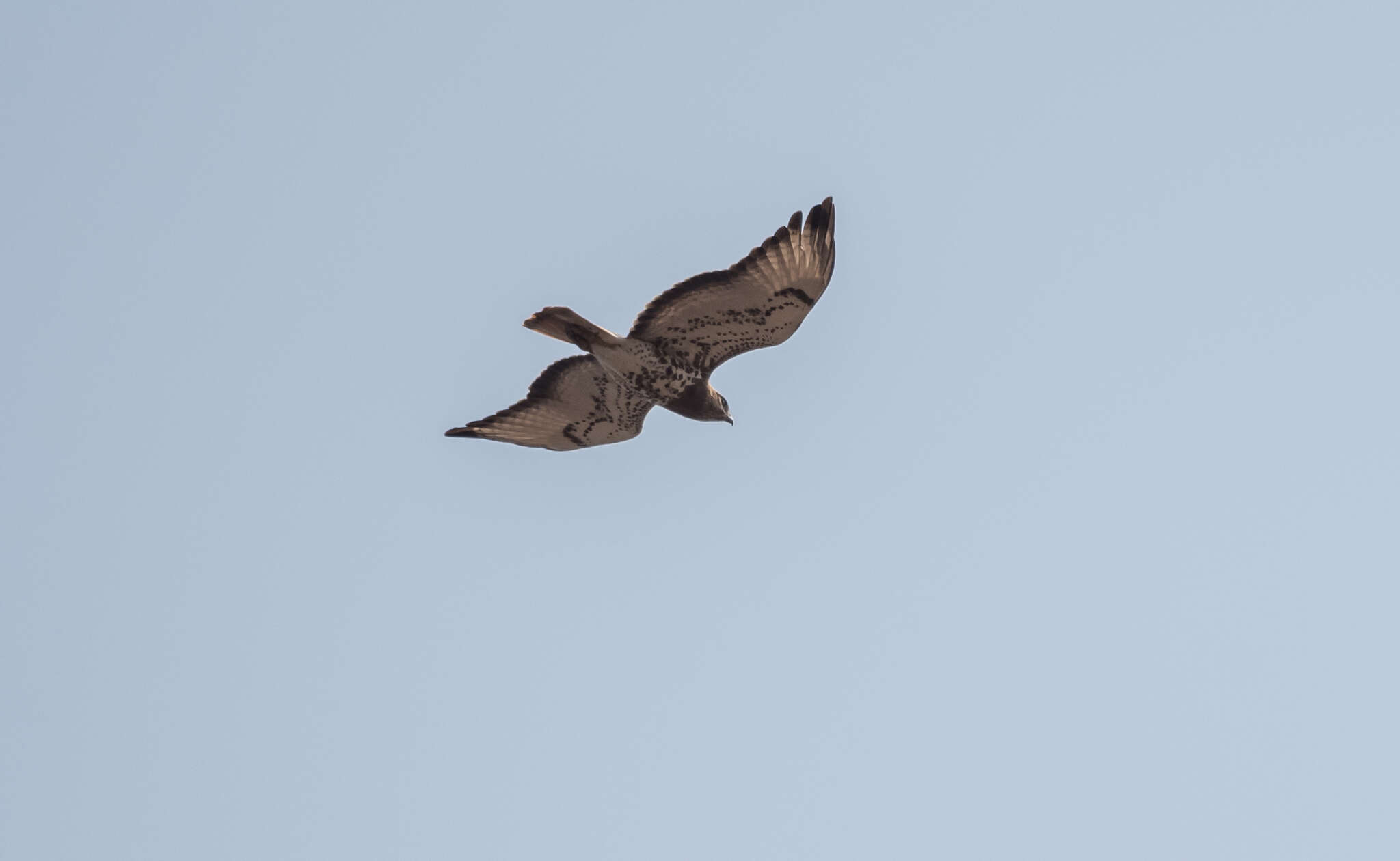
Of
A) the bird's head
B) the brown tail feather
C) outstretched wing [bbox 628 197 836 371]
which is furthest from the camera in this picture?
the bird's head

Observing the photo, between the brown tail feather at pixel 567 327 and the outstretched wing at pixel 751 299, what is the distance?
0.30 metres

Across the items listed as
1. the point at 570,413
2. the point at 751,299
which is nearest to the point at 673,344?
the point at 751,299

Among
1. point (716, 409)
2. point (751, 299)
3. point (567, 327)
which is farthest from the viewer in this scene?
point (716, 409)

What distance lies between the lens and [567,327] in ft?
46.8

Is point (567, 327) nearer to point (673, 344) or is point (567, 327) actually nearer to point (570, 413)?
point (673, 344)

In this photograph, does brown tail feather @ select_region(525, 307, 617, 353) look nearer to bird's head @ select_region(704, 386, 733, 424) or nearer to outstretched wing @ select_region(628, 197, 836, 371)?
outstretched wing @ select_region(628, 197, 836, 371)

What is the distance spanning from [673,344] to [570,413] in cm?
170

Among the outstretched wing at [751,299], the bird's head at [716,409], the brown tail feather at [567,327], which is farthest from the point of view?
the bird's head at [716,409]

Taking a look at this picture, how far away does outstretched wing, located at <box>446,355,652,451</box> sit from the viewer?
15.4 metres

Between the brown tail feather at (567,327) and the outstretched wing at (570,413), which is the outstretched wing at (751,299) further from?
the outstretched wing at (570,413)

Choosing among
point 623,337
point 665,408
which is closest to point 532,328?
point 623,337

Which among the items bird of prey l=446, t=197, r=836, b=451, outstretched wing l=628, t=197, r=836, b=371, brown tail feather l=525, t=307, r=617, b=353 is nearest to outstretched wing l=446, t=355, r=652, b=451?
bird of prey l=446, t=197, r=836, b=451

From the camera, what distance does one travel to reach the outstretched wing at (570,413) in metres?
15.4

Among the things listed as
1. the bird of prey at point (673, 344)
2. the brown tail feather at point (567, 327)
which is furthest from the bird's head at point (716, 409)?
the brown tail feather at point (567, 327)
